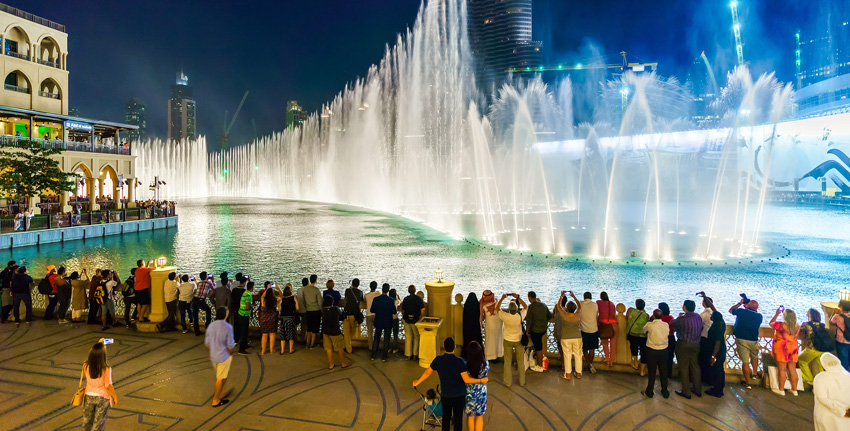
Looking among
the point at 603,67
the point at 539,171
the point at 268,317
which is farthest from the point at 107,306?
the point at 603,67

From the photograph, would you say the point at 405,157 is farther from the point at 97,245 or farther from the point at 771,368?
the point at 771,368

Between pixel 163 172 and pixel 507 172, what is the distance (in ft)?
259

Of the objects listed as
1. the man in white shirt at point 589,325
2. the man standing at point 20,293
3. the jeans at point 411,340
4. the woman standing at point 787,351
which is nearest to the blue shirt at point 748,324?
the woman standing at point 787,351

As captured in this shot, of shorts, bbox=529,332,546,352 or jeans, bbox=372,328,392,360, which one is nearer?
shorts, bbox=529,332,546,352

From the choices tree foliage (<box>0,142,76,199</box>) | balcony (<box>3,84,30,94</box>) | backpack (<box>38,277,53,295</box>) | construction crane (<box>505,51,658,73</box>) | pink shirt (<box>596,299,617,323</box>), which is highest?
construction crane (<box>505,51,658,73</box>)

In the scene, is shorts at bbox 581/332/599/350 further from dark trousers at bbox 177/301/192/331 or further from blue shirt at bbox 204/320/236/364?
dark trousers at bbox 177/301/192/331

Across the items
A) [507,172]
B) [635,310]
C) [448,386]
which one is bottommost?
[448,386]

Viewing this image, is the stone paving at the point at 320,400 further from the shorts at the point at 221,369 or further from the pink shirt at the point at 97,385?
the pink shirt at the point at 97,385

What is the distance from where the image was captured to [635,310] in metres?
7.53

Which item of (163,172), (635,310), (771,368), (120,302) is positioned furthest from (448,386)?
(163,172)

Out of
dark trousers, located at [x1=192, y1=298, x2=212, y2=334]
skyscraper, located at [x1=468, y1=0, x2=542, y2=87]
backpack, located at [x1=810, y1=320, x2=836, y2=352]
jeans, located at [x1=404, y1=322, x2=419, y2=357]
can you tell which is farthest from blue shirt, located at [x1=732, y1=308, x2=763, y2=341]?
skyscraper, located at [x1=468, y1=0, x2=542, y2=87]

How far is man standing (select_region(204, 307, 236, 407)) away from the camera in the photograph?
654 centimetres

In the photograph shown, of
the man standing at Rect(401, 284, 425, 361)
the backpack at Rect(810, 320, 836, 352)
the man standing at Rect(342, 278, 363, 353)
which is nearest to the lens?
the backpack at Rect(810, 320, 836, 352)

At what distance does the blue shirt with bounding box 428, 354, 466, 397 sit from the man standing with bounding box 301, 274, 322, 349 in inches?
151
